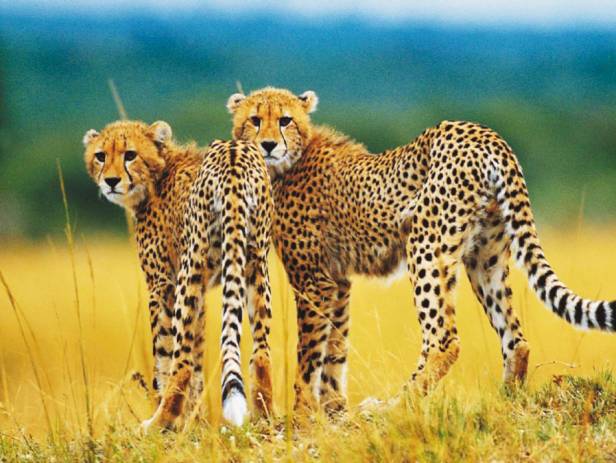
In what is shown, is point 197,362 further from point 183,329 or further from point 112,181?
point 112,181

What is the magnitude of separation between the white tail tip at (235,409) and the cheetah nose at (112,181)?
151 centimetres

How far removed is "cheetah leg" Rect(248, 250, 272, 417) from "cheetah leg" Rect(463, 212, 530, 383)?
97cm

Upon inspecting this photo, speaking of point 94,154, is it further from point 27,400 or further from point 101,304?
point 101,304

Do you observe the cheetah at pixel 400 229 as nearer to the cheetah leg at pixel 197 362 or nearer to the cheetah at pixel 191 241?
the cheetah at pixel 191 241

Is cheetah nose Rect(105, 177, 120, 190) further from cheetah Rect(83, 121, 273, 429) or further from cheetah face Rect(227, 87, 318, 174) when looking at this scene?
cheetah face Rect(227, 87, 318, 174)

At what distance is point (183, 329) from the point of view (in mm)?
4344

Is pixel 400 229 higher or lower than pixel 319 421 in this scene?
higher

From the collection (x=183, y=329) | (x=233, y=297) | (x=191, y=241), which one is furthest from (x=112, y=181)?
(x=233, y=297)

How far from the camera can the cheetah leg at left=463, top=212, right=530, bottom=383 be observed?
462 cm

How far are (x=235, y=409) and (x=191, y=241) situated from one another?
978 mm

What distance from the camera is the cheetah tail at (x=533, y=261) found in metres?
3.93

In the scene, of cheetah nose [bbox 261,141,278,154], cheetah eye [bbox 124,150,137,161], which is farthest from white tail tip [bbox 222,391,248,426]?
cheetah nose [bbox 261,141,278,154]

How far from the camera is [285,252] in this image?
5219mm

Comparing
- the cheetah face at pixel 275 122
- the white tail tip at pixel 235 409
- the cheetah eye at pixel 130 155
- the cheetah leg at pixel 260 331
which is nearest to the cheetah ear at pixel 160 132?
the cheetah eye at pixel 130 155
